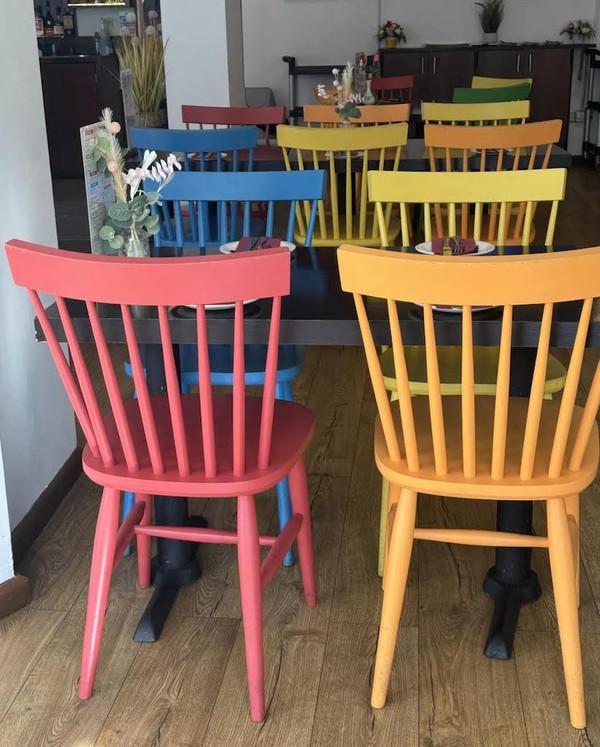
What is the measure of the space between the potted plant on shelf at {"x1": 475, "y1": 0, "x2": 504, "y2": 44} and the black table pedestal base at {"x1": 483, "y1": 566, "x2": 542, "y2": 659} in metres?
7.34

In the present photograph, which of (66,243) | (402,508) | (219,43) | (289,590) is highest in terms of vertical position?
(219,43)

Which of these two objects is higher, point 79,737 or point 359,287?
point 359,287

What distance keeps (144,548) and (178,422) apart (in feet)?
2.25

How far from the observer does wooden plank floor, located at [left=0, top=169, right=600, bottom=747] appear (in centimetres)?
188

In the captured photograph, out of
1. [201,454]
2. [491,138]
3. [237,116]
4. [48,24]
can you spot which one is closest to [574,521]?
[201,454]

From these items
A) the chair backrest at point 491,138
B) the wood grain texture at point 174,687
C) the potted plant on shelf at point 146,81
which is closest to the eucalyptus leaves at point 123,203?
the wood grain texture at point 174,687

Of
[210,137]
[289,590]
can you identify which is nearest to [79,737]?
[289,590]

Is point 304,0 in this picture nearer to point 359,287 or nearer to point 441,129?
point 441,129

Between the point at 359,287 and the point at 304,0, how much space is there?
802 centimetres

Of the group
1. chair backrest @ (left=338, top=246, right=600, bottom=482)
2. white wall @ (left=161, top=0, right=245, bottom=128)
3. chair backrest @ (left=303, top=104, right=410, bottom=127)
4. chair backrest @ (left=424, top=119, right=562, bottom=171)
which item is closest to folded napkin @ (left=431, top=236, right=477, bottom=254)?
chair backrest @ (left=338, top=246, right=600, bottom=482)

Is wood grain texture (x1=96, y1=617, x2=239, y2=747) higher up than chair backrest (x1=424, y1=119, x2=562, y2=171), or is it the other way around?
chair backrest (x1=424, y1=119, x2=562, y2=171)

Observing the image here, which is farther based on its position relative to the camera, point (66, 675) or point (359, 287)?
point (66, 675)

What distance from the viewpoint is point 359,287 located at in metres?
1.61

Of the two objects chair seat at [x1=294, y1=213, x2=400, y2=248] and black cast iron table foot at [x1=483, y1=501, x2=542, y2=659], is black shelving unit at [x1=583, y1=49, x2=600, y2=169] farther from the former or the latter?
black cast iron table foot at [x1=483, y1=501, x2=542, y2=659]
